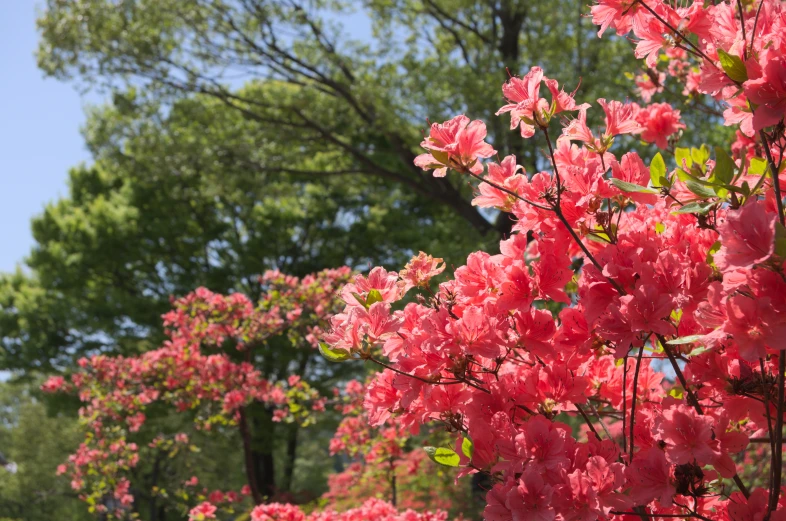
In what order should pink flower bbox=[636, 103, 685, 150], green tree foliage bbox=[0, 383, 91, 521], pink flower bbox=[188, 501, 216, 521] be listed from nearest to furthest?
pink flower bbox=[636, 103, 685, 150]
pink flower bbox=[188, 501, 216, 521]
green tree foliage bbox=[0, 383, 91, 521]

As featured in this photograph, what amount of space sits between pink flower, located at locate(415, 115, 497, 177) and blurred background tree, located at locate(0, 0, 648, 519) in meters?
5.29

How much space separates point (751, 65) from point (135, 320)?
12896 millimetres

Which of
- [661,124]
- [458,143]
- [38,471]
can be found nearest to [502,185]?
[458,143]

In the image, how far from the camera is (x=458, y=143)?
1.32 metres

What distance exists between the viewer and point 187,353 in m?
5.78

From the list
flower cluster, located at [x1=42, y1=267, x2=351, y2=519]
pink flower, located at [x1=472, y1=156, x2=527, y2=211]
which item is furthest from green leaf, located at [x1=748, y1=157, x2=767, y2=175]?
flower cluster, located at [x1=42, y1=267, x2=351, y2=519]

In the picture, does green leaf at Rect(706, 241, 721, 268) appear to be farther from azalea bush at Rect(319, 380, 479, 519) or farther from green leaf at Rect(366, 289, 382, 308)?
azalea bush at Rect(319, 380, 479, 519)

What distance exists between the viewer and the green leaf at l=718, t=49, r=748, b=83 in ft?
3.68

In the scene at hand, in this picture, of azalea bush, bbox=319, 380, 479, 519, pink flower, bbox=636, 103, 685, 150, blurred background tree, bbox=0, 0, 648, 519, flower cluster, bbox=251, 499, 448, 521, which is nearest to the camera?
pink flower, bbox=636, 103, 685, 150

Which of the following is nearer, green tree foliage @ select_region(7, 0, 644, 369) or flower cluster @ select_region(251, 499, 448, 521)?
flower cluster @ select_region(251, 499, 448, 521)

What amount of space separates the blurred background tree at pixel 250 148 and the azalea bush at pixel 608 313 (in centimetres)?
518

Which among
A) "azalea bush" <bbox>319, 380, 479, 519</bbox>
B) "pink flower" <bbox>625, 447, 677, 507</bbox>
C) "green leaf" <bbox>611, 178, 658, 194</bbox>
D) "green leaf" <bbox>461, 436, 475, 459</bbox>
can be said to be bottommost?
"pink flower" <bbox>625, 447, 677, 507</bbox>

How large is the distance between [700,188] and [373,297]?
0.66 m

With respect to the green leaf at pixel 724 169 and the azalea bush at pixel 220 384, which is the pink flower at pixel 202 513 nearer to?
the azalea bush at pixel 220 384
